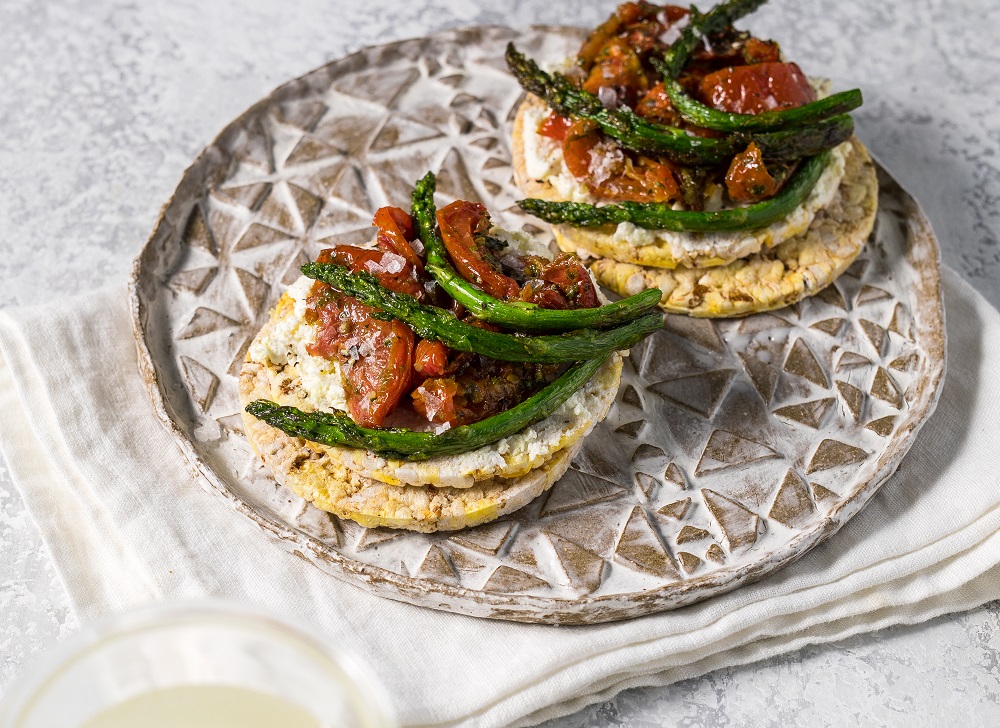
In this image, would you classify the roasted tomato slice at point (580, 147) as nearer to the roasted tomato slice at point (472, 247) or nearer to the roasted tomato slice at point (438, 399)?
the roasted tomato slice at point (472, 247)

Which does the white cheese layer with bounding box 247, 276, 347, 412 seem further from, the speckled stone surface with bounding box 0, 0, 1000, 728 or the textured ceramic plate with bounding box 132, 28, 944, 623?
the speckled stone surface with bounding box 0, 0, 1000, 728

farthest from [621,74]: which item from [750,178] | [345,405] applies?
[345,405]

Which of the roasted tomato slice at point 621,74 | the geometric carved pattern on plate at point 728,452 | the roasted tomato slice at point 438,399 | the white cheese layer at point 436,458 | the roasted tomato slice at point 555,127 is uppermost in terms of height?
the roasted tomato slice at point 621,74

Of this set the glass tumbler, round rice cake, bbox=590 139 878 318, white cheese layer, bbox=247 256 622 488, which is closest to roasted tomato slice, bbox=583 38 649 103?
round rice cake, bbox=590 139 878 318

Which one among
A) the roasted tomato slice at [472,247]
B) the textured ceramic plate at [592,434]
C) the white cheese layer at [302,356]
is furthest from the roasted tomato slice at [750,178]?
the white cheese layer at [302,356]

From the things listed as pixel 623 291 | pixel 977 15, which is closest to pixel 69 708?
pixel 623 291

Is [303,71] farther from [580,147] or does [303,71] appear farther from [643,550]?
[643,550]

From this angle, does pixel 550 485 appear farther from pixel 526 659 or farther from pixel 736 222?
pixel 736 222
